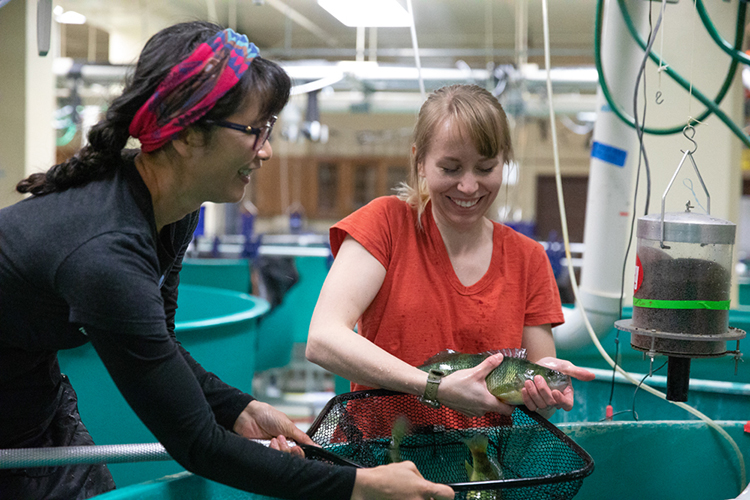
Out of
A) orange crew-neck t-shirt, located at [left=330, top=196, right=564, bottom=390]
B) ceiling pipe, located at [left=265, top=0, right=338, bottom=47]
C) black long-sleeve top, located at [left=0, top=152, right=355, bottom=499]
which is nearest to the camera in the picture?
black long-sleeve top, located at [left=0, top=152, right=355, bottom=499]

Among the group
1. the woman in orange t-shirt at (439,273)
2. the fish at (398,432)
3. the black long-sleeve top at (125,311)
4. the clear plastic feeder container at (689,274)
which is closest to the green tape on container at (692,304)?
the clear plastic feeder container at (689,274)

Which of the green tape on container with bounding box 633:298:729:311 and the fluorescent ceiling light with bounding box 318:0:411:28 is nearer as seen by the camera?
the green tape on container with bounding box 633:298:729:311

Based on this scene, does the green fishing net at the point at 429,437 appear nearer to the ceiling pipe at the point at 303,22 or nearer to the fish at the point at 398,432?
the fish at the point at 398,432

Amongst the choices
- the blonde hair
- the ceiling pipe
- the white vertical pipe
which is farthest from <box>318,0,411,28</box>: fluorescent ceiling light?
the ceiling pipe

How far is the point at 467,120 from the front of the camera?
119 centimetres

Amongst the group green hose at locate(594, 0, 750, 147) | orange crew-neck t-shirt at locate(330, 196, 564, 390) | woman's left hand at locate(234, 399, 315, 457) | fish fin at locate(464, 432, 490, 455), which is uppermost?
green hose at locate(594, 0, 750, 147)

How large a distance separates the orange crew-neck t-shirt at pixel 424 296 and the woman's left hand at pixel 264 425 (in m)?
0.28

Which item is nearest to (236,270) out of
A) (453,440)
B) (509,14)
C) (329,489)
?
(453,440)

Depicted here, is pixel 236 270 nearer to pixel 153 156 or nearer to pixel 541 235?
pixel 153 156

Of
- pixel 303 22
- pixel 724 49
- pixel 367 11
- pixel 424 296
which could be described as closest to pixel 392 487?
pixel 424 296

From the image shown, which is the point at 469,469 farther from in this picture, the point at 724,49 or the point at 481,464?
the point at 724,49

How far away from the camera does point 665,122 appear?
2607 mm

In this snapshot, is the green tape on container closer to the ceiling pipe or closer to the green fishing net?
the green fishing net

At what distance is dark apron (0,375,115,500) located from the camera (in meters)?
1.08
